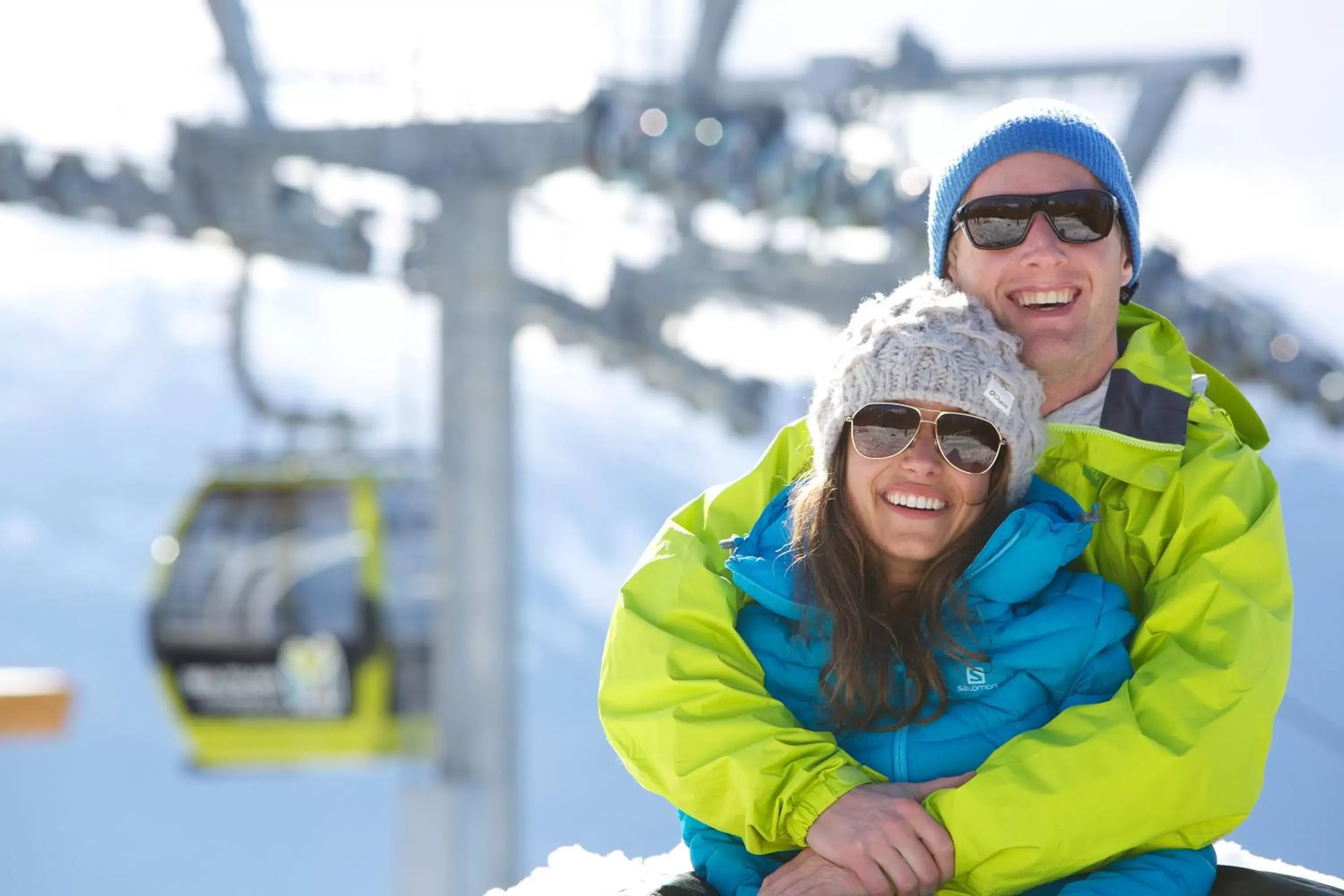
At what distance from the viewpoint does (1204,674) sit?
1.76m

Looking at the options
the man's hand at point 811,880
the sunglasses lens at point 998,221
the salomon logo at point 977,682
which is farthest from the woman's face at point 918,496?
the man's hand at point 811,880

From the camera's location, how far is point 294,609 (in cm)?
1153

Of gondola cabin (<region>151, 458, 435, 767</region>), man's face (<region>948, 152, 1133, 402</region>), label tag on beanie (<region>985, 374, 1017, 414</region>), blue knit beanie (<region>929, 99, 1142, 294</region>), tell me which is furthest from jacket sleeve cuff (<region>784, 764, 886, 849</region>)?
gondola cabin (<region>151, 458, 435, 767</region>)

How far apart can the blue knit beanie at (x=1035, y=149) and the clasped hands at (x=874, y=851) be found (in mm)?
687

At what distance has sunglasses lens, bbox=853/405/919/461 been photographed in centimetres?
187

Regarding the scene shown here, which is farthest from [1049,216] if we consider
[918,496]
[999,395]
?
[918,496]

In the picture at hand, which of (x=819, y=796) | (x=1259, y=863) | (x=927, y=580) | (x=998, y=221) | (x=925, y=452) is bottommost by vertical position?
(x=1259, y=863)

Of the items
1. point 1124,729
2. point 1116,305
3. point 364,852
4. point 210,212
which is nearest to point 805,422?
point 1116,305

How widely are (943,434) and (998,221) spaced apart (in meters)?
0.28

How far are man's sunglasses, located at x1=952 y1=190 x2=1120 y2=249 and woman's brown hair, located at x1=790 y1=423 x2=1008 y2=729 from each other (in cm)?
27

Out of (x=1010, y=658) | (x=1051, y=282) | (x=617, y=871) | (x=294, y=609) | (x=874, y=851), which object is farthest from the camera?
(x=294, y=609)

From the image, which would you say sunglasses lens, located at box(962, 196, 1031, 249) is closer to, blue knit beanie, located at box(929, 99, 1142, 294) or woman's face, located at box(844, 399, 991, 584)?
blue knit beanie, located at box(929, 99, 1142, 294)

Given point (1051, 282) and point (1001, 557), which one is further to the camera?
point (1051, 282)

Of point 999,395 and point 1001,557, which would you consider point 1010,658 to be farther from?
point 999,395
